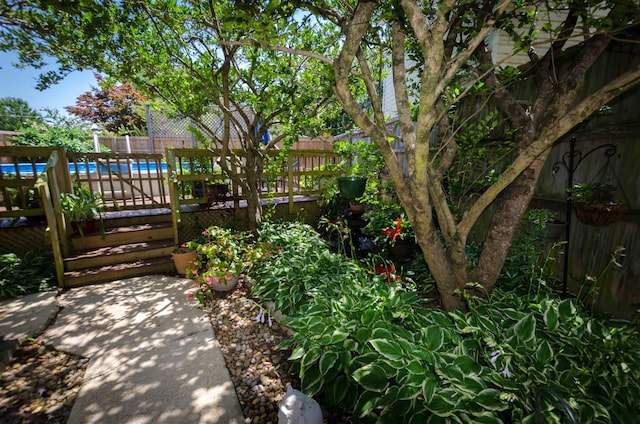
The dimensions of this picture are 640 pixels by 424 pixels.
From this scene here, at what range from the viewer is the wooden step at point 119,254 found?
3.50 meters

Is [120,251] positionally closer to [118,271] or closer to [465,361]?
[118,271]

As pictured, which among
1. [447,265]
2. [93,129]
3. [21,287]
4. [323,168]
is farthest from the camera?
[93,129]

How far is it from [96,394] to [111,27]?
360 centimetres

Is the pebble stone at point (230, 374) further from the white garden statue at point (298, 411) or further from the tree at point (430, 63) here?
the tree at point (430, 63)

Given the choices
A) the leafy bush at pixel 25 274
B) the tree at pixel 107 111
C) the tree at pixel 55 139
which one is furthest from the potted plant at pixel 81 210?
Answer: the tree at pixel 107 111

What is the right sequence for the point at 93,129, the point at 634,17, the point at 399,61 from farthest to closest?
the point at 93,129 → the point at 399,61 → the point at 634,17

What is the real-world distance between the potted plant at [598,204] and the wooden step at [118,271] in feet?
14.0

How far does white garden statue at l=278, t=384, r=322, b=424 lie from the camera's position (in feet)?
4.38

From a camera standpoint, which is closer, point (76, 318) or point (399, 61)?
point (399, 61)

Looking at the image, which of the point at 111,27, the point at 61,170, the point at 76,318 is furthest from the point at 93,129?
the point at 76,318

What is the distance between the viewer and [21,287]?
10.1ft

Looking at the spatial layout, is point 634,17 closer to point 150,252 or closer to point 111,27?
point 111,27

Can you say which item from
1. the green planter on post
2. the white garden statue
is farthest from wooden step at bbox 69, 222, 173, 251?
the white garden statue

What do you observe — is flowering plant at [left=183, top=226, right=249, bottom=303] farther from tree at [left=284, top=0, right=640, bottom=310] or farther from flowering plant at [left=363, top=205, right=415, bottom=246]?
tree at [left=284, top=0, right=640, bottom=310]
